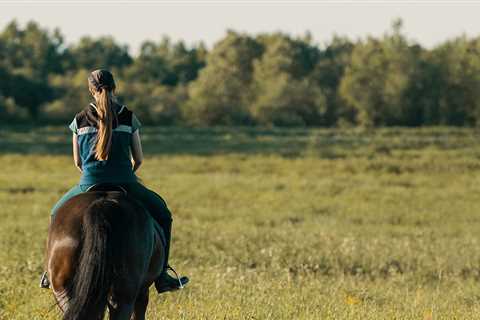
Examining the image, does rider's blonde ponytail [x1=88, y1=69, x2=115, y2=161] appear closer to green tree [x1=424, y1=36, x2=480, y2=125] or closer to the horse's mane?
the horse's mane

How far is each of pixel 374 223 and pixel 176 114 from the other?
72.4 meters

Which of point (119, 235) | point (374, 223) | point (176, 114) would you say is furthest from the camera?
point (176, 114)

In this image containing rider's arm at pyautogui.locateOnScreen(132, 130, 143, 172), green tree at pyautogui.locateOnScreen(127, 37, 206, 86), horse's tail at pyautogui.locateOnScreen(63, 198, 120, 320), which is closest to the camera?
horse's tail at pyautogui.locateOnScreen(63, 198, 120, 320)

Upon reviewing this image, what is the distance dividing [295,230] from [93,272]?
1178cm

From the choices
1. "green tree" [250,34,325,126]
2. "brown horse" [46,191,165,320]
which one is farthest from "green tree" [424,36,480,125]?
"brown horse" [46,191,165,320]

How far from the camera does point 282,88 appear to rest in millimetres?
98125

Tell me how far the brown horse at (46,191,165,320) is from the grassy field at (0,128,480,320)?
5.58 feet

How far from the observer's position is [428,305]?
8.68 m

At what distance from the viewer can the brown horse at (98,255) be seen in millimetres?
5641

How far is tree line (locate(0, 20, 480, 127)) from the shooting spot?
8512 cm

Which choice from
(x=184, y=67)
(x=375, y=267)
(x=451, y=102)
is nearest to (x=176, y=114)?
(x=451, y=102)

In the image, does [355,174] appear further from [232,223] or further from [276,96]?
[276,96]

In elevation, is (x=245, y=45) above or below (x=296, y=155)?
above

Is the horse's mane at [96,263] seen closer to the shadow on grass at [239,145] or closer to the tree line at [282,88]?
the shadow on grass at [239,145]
